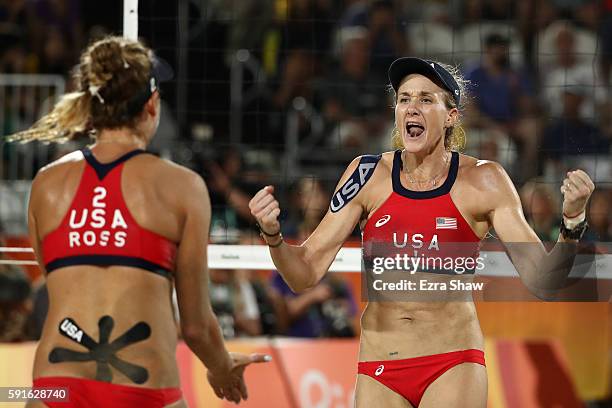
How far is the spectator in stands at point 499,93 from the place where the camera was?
10062mm

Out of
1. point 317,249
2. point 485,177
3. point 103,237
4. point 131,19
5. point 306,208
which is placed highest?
point 131,19

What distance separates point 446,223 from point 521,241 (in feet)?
1.03

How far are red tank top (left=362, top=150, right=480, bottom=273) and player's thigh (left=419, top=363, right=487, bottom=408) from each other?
16.9 inches

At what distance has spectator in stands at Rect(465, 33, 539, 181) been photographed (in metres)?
10.1

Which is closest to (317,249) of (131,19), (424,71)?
(424,71)

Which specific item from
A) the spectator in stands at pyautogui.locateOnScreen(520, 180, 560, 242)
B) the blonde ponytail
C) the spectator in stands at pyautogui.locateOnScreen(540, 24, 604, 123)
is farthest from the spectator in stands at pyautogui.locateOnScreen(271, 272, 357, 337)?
the blonde ponytail

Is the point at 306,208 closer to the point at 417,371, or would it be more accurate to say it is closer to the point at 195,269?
the point at 417,371

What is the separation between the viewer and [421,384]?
4.47m

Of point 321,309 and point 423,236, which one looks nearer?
point 423,236

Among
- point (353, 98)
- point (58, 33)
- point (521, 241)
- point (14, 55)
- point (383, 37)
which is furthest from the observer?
point (58, 33)

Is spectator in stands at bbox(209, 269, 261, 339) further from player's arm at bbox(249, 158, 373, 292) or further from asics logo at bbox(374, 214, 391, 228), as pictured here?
asics logo at bbox(374, 214, 391, 228)

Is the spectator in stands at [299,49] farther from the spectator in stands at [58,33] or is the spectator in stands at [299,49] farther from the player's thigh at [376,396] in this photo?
the player's thigh at [376,396]

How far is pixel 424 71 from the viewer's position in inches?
185

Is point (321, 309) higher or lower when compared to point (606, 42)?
lower
